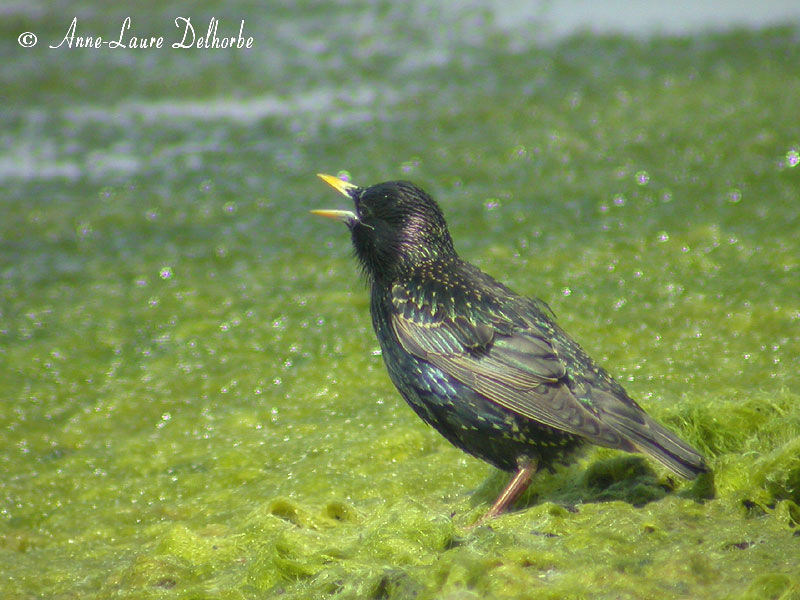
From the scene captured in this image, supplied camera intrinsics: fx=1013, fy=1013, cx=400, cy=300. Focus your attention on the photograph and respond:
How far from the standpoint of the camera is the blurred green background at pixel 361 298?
116 inches

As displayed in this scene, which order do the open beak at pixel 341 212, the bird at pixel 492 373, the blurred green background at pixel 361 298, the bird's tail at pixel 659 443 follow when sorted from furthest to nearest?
1. the open beak at pixel 341 212
2. the bird at pixel 492 373
3. the bird's tail at pixel 659 443
4. the blurred green background at pixel 361 298

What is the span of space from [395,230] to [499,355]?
0.75m

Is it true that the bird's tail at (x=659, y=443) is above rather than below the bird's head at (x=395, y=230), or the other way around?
below

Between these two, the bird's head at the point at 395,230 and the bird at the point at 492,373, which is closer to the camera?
the bird at the point at 492,373

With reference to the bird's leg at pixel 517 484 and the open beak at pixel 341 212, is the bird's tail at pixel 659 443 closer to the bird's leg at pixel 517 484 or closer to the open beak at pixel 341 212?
the bird's leg at pixel 517 484

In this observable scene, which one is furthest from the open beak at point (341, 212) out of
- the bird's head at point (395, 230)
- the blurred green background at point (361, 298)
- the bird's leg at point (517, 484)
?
the bird's leg at point (517, 484)

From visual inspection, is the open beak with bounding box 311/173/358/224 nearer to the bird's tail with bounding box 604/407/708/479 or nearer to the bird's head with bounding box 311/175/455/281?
the bird's head with bounding box 311/175/455/281

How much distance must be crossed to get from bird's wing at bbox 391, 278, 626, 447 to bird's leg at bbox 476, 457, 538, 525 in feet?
0.63

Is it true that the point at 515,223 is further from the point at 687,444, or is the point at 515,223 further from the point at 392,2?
the point at 392,2

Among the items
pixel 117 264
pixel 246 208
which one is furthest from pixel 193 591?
pixel 246 208

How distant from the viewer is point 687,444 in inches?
125

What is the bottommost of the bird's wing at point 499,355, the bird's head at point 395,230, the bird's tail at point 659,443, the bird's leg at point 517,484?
the bird's leg at point 517,484

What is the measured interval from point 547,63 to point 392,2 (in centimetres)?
269

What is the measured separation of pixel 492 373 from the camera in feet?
11.4
